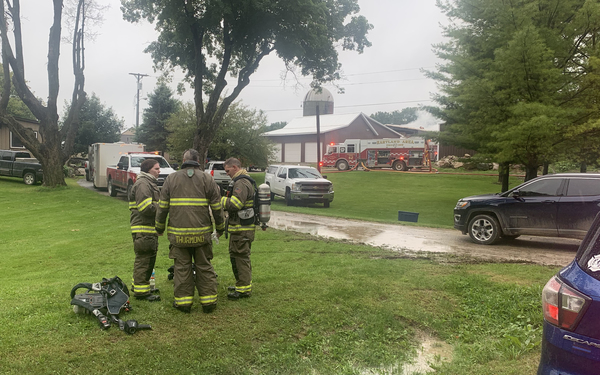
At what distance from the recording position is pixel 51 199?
18.4 metres

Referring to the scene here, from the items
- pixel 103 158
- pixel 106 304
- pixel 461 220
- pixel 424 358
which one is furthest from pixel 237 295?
pixel 103 158

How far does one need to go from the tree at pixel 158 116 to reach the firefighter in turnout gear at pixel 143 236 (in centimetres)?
3831

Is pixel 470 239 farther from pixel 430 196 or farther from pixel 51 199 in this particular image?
pixel 51 199

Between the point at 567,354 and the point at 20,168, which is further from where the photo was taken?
the point at 20,168

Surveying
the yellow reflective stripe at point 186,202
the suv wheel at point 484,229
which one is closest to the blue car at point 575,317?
the yellow reflective stripe at point 186,202

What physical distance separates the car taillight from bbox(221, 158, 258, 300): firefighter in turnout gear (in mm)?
3679

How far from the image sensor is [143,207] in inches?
208

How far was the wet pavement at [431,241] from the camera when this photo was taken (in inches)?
352

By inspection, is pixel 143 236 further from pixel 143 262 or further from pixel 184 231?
pixel 184 231

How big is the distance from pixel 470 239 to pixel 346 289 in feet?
21.0

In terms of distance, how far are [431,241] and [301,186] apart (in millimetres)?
9659

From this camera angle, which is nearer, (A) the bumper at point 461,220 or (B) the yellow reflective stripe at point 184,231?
(B) the yellow reflective stripe at point 184,231

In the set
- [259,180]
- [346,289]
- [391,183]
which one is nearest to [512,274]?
[346,289]

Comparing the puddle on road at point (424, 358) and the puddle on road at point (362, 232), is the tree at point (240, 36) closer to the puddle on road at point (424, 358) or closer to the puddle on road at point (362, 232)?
the puddle on road at point (362, 232)
